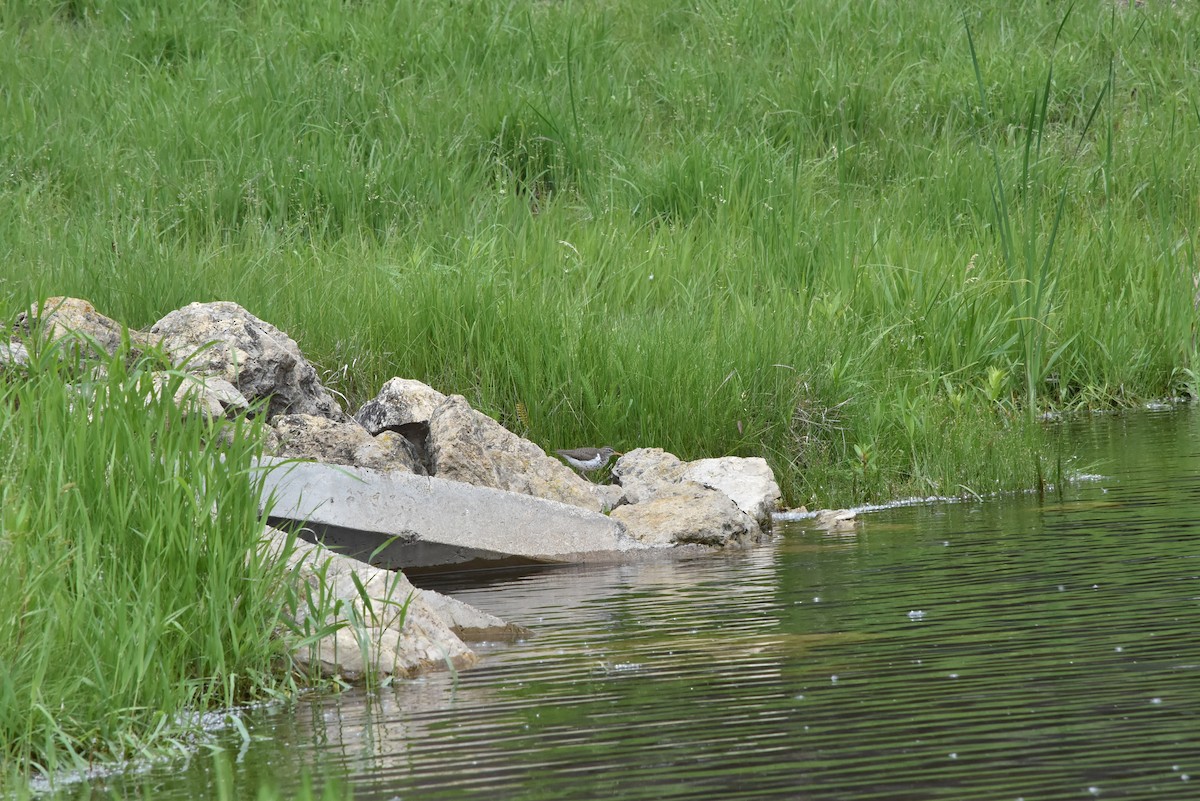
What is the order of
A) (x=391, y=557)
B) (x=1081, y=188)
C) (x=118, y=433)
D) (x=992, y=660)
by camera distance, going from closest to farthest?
1. (x=992, y=660)
2. (x=118, y=433)
3. (x=391, y=557)
4. (x=1081, y=188)

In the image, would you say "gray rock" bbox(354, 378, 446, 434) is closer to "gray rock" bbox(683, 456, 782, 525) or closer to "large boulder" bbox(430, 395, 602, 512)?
"large boulder" bbox(430, 395, 602, 512)

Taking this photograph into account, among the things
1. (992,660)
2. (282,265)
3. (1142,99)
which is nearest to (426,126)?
(282,265)

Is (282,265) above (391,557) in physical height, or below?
above

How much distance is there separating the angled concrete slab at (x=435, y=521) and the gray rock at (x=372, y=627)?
4.20 ft

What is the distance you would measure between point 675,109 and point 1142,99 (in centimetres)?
456

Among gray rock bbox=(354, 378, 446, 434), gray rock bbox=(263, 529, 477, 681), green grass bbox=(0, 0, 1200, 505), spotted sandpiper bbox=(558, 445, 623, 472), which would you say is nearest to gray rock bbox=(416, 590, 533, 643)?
gray rock bbox=(263, 529, 477, 681)

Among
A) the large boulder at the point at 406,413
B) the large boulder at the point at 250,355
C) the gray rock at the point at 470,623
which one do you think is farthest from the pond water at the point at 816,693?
the large boulder at the point at 250,355

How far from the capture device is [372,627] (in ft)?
14.4

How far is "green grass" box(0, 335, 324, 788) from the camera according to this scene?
11.6 ft

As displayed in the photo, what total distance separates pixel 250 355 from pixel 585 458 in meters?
1.66

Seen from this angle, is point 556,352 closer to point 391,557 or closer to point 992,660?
point 391,557

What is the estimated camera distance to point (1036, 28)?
16.4 metres

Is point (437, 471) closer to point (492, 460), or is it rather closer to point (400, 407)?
point (492, 460)

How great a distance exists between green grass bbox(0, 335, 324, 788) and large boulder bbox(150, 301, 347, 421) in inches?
88.7
